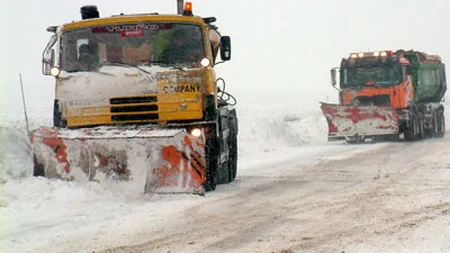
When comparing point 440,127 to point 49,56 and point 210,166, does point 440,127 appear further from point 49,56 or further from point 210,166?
point 49,56

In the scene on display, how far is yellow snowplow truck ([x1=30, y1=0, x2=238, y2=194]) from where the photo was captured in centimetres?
944

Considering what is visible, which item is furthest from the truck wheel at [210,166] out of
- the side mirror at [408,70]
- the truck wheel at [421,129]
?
the truck wheel at [421,129]

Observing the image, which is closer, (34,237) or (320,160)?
(34,237)

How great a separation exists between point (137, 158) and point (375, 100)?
1447 cm

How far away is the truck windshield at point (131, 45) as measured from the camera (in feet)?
33.1

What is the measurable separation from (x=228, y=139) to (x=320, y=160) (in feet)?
13.4

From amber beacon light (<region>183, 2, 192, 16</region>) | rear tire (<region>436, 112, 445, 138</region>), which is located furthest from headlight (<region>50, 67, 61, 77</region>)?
rear tire (<region>436, 112, 445, 138</region>)

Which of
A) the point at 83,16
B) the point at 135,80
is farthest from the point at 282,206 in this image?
the point at 83,16

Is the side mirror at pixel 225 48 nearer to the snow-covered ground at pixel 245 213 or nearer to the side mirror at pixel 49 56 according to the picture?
the snow-covered ground at pixel 245 213

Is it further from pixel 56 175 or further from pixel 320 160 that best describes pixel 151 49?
pixel 320 160

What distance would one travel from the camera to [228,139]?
11.9 m

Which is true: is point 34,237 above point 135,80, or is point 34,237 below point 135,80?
below

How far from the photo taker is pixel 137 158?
9.46 m

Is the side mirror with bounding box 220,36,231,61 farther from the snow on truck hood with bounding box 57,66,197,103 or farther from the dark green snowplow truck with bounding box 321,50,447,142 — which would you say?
the dark green snowplow truck with bounding box 321,50,447,142
